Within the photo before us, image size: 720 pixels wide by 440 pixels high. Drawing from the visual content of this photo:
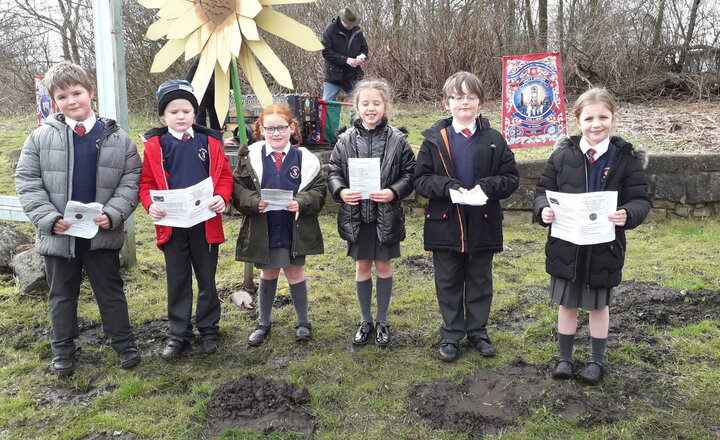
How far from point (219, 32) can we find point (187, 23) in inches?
8.3

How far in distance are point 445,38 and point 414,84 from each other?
1119 millimetres

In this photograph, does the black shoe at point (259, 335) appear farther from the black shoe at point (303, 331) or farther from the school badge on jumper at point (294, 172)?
the school badge on jumper at point (294, 172)

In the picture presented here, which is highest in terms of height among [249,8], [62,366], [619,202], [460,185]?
[249,8]

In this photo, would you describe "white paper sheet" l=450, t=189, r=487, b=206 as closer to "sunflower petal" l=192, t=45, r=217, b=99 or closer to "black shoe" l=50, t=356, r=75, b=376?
"sunflower petal" l=192, t=45, r=217, b=99

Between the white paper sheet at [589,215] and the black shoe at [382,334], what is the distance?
4.35 feet

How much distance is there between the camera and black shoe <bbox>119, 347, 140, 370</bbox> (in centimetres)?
344

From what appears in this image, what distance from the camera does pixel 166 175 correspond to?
11.1 ft

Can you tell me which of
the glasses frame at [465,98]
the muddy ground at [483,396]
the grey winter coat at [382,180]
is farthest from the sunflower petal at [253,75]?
the muddy ground at [483,396]

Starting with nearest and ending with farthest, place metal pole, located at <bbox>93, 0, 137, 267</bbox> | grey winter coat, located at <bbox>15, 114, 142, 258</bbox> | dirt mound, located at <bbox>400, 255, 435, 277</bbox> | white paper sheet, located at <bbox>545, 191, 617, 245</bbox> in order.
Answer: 1. white paper sheet, located at <bbox>545, 191, 617, 245</bbox>
2. grey winter coat, located at <bbox>15, 114, 142, 258</bbox>
3. metal pole, located at <bbox>93, 0, 137, 267</bbox>
4. dirt mound, located at <bbox>400, 255, 435, 277</bbox>

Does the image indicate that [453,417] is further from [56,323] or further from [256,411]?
[56,323]

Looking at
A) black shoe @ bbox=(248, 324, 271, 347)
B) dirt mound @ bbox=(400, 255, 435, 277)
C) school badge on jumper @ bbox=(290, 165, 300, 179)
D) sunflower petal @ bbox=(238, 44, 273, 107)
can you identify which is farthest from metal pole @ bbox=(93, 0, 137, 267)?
dirt mound @ bbox=(400, 255, 435, 277)

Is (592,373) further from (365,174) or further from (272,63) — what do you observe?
(272,63)

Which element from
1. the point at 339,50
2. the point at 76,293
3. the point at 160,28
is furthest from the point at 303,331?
the point at 339,50

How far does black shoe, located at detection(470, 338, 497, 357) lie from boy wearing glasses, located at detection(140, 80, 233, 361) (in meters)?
1.63
